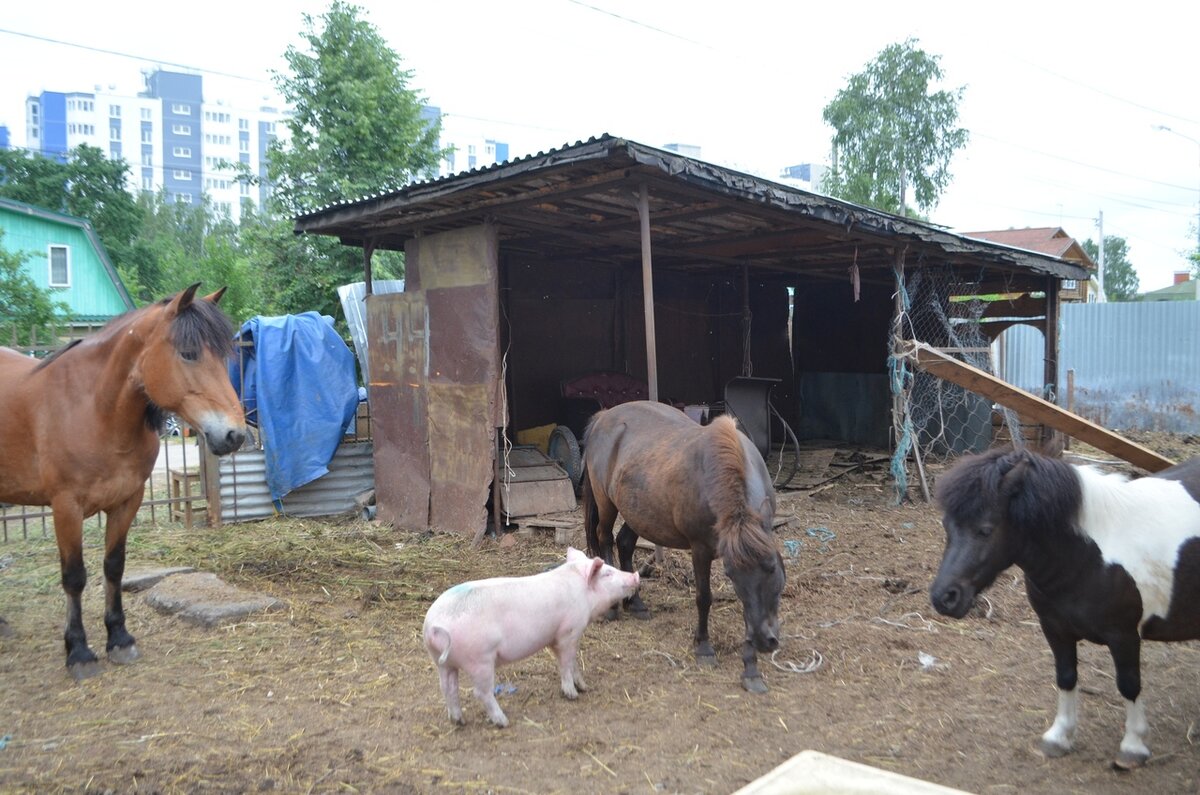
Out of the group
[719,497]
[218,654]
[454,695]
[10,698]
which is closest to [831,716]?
[719,497]

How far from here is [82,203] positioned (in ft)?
95.1

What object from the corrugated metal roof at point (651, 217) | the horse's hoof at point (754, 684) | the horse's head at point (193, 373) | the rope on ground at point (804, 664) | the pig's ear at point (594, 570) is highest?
the corrugated metal roof at point (651, 217)

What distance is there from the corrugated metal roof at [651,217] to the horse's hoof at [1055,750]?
14.1ft

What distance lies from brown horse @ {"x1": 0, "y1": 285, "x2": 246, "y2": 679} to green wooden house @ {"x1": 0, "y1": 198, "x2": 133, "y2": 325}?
20733mm

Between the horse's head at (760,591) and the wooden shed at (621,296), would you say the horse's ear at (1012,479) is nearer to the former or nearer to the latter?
the horse's head at (760,591)

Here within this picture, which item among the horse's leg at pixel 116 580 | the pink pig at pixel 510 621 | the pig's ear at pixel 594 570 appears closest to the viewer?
the pink pig at pixel 510 621

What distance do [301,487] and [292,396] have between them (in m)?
1.01

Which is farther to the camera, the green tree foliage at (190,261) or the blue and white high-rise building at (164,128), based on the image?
the blue and white high-rise building at (164,128)

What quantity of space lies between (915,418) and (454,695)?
1072 cm

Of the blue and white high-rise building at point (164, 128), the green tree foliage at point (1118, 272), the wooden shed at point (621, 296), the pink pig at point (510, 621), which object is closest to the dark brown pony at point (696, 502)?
the pink pig at point (510, 621)

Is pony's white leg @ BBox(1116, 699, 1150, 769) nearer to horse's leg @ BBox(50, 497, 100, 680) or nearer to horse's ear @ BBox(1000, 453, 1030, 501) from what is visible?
horse's ear @ BBox(1000, 453, 1030, 501)

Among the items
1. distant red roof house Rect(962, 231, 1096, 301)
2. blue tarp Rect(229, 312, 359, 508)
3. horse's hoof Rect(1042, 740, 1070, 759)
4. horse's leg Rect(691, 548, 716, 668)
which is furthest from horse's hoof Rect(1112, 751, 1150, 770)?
distant red roof house Rect(962, 231, 1096, 301)

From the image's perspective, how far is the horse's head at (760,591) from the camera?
3.90m

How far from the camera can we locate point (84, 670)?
4371mm
